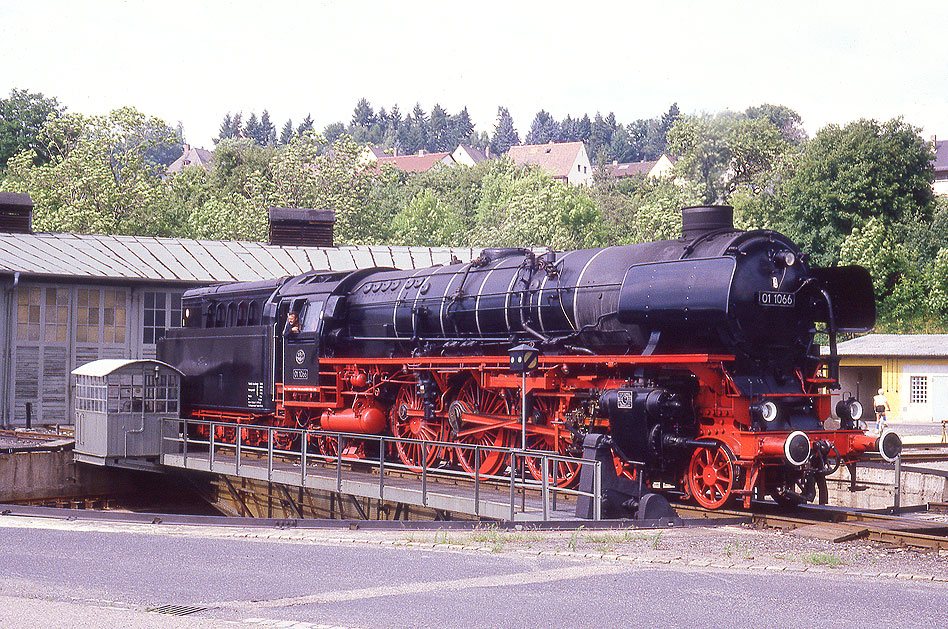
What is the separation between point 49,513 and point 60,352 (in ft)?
58.1

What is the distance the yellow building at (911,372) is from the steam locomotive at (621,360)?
2511cm

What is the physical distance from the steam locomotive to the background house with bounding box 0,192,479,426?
1209 centimetres

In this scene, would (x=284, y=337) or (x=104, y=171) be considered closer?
(x=284, y=337)

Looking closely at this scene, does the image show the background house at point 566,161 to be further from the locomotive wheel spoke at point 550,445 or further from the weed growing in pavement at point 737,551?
the weed growing in pavement at point 737,551

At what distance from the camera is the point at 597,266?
54.1ft

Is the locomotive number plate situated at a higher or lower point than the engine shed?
higher

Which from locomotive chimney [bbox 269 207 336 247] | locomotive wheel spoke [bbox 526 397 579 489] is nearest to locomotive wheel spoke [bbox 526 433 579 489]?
locomotive wheel spoke [bbox 526 397 579 489]

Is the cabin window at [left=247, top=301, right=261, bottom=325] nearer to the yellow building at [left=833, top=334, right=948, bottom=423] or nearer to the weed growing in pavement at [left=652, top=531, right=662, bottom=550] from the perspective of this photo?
the weed growing in pavement at [left=652, top=531, right=662, bottom=550]

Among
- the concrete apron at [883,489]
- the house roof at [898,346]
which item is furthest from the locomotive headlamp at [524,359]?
the house roof at [898,346]

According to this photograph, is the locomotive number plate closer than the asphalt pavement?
No

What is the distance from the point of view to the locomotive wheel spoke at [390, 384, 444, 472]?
19453 mm

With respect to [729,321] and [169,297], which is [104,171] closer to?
[169,297]

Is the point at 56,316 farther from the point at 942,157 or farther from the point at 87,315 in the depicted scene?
the point at 942,157

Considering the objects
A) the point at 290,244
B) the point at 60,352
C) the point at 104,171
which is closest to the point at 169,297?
the point at 60,352
